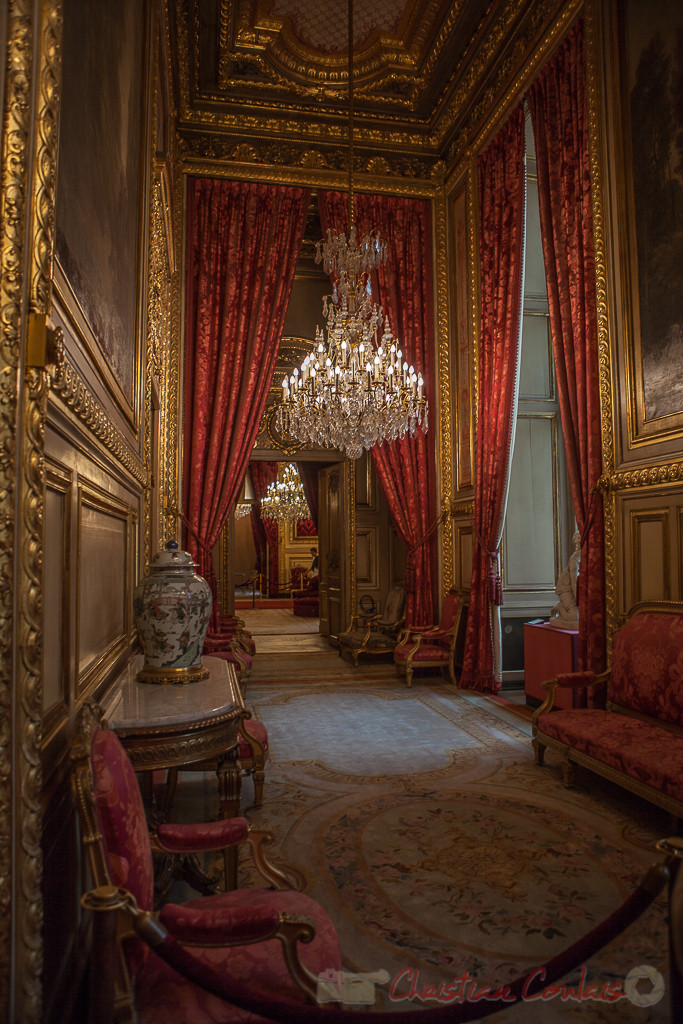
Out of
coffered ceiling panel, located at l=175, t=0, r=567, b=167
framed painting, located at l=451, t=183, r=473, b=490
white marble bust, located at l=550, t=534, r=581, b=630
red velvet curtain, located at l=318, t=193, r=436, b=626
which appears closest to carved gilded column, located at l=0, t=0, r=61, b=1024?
white marble bust, located at l=550, t=534, r=581, b=630

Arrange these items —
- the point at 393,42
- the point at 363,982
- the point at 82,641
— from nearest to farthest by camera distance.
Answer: the point at 363,982
the point at 82,641
the point at 393,42

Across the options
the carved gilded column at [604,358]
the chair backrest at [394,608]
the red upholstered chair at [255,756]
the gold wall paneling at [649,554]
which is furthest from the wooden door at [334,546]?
the red upholstered chair at [255,756]

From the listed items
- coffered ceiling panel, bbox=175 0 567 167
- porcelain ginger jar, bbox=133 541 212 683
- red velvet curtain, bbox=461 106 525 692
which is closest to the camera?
porcelain ginger jar, bbox=133 541 212 683

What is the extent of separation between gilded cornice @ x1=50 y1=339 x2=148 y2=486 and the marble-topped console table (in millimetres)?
828

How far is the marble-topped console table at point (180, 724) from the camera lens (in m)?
1.86

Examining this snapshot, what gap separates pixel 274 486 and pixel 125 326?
11.7 meters

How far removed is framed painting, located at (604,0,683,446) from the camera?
3.50 metres

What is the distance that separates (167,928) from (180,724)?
68cm

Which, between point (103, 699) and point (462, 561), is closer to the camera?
point (103, 699)

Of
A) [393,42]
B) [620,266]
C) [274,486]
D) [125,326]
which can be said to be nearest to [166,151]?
[393,42]

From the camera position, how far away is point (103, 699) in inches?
83.0

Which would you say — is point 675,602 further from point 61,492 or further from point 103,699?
point 61,492

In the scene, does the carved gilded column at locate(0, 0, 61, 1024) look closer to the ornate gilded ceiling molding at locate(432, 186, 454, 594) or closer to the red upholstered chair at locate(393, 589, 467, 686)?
the red upholstered chair at locate(393, 589, 467, 686)

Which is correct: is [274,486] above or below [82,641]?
above
